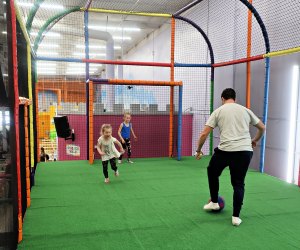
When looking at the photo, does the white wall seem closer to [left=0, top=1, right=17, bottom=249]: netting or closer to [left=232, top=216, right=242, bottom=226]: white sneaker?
[left=232, top=216, right=242, bottom=226]: white sneaker

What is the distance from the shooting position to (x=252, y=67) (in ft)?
25.1

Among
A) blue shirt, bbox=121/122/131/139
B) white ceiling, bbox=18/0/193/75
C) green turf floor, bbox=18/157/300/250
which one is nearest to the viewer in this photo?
green turf floor, bbox=18/157/300/250

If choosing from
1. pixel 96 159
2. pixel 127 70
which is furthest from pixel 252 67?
pixel 127 70

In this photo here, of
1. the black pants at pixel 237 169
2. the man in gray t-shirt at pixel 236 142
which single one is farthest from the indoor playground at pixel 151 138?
the man in gray t-shirt at pixel 236 142

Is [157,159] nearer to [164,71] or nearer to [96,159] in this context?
[96,159]

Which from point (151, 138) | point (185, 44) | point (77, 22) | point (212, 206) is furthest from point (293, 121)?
point (77, 22)

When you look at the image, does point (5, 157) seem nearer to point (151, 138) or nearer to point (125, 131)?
point (125, 131)

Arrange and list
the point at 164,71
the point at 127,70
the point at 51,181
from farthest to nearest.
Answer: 1. the point at 127,70
2. the point at 164,71
3. the point at 51,181

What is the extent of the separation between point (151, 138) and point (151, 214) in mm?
4588

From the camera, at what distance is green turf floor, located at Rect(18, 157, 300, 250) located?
3357 millimetres

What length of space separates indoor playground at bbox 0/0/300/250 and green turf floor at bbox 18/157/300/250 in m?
0.02

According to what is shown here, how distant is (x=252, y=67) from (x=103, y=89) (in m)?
4.78

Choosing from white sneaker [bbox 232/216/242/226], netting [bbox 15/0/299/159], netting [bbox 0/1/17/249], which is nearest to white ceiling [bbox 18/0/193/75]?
netting [bbox 15/0/299/159]

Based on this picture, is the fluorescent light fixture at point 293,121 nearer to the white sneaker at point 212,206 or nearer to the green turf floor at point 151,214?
the green turf floor at point 151,214
